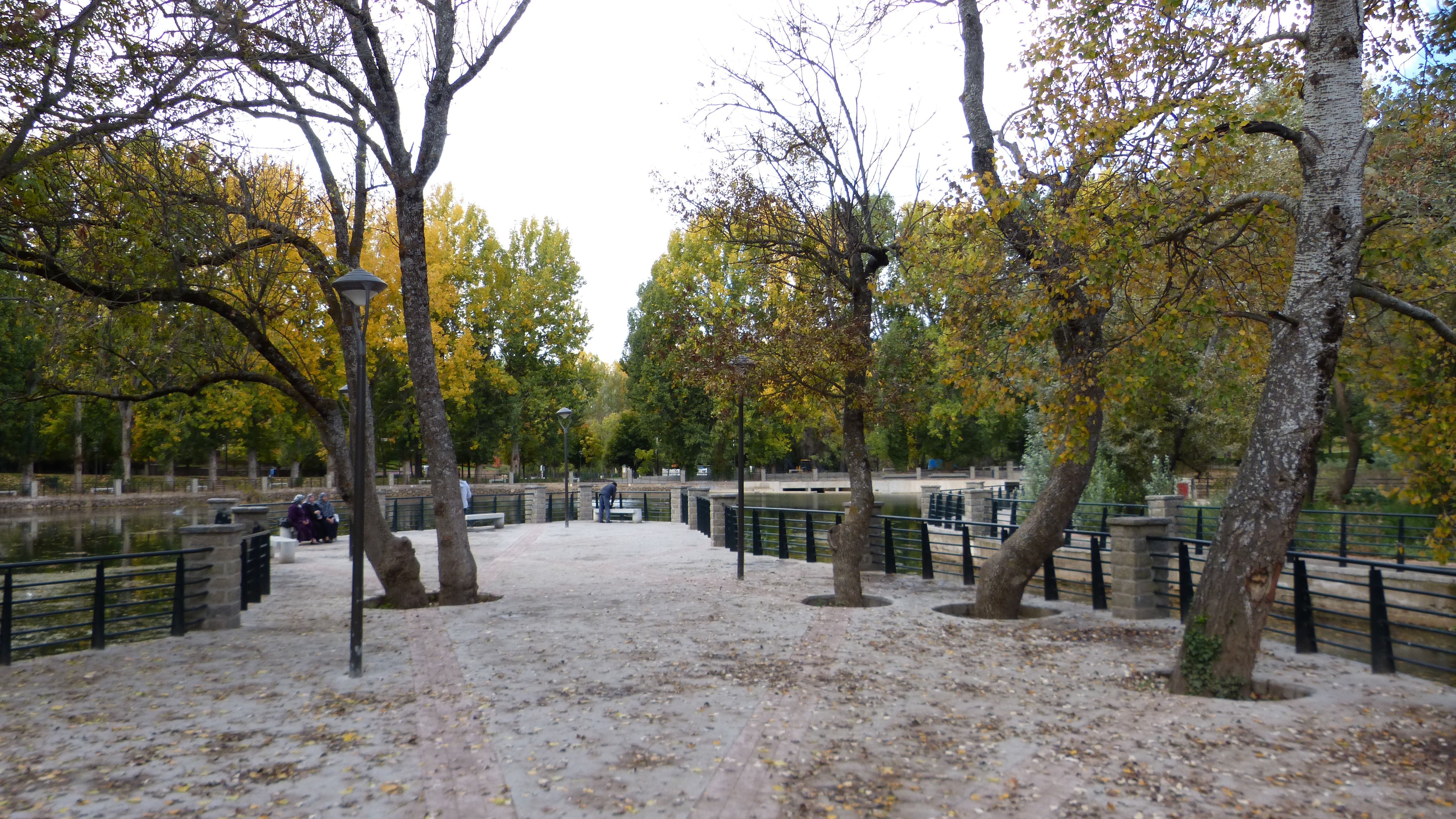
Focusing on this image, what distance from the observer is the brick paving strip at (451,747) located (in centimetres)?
489

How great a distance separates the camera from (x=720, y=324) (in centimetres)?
1236

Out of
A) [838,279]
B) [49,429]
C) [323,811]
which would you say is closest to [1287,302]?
[838,279]

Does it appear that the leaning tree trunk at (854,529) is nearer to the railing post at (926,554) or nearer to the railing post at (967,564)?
the railing post at (967,564)

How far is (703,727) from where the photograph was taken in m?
6.28

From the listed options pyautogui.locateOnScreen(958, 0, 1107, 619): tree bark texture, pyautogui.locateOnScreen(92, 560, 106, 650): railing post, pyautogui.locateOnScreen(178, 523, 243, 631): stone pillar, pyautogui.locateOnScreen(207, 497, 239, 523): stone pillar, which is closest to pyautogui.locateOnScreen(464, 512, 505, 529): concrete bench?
pyautogui.locateOnScreen(207, 497, 239, 523): stone pillar

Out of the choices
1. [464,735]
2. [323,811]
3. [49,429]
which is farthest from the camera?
[49,429]

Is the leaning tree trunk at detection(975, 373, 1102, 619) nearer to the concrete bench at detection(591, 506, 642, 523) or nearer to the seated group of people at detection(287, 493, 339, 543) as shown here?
the seated group of people at detection(287, 493, 339, 543)

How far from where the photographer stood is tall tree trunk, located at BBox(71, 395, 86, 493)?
134ft

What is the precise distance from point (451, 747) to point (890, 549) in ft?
33.6

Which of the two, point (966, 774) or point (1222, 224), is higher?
point (1222, 224)

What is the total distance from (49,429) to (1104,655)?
4870 cm

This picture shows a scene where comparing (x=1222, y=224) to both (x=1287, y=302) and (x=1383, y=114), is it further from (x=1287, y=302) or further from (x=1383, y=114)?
(x=1383, y=114)

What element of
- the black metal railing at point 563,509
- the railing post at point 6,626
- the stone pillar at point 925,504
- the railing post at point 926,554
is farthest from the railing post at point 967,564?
the black metal railing at point 563,509

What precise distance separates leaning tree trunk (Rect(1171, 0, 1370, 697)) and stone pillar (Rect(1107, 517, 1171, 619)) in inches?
147
